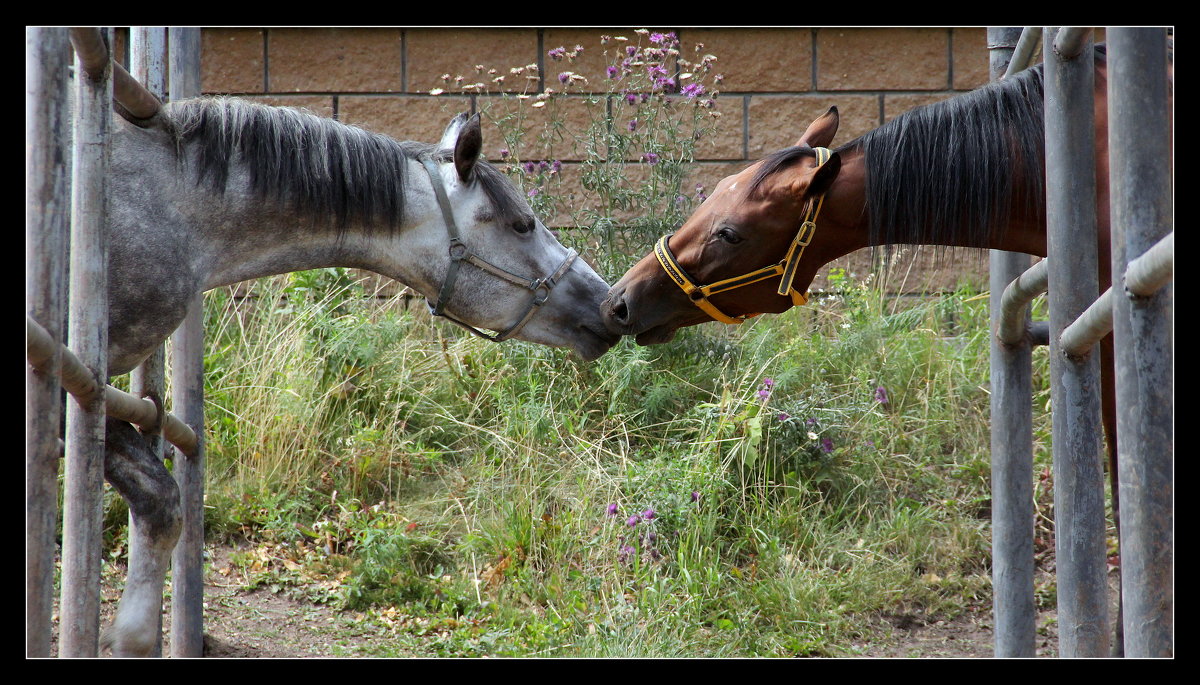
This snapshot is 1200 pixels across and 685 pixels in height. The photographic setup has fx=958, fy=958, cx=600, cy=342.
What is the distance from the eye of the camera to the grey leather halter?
A: 2680mm

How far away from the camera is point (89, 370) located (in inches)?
64.2

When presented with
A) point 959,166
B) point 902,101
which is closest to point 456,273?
point 959,166

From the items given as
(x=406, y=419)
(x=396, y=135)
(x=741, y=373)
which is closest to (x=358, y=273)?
(x=396, y=135)

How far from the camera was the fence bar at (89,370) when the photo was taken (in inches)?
64.0

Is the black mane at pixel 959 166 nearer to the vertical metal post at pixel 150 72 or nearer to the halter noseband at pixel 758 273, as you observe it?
the halter noseband at pixel 758 273

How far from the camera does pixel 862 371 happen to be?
173 inches

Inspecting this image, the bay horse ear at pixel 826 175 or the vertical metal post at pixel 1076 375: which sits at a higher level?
the bay horse ear at pixel 826 175

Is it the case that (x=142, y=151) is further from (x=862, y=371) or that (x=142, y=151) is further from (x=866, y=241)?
(x=862, y=371)

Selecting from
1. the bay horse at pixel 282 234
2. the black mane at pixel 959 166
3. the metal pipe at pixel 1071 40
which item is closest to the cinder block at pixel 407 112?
the bay horse at pixel 282 234

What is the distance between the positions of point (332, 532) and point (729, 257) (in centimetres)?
225

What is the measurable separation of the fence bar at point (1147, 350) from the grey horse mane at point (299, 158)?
1.84 metres

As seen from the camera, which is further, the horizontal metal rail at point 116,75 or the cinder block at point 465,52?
the cinder block at point 465,52

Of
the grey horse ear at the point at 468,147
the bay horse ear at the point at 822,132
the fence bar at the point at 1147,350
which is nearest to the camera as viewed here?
the fence bar at the point at 1147,350

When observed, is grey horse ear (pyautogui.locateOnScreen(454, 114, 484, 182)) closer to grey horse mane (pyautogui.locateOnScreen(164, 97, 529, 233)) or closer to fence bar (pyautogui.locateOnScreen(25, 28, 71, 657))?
grey horse mane (pyautogui.locateOnScreen(164, 97, 529, 233))
